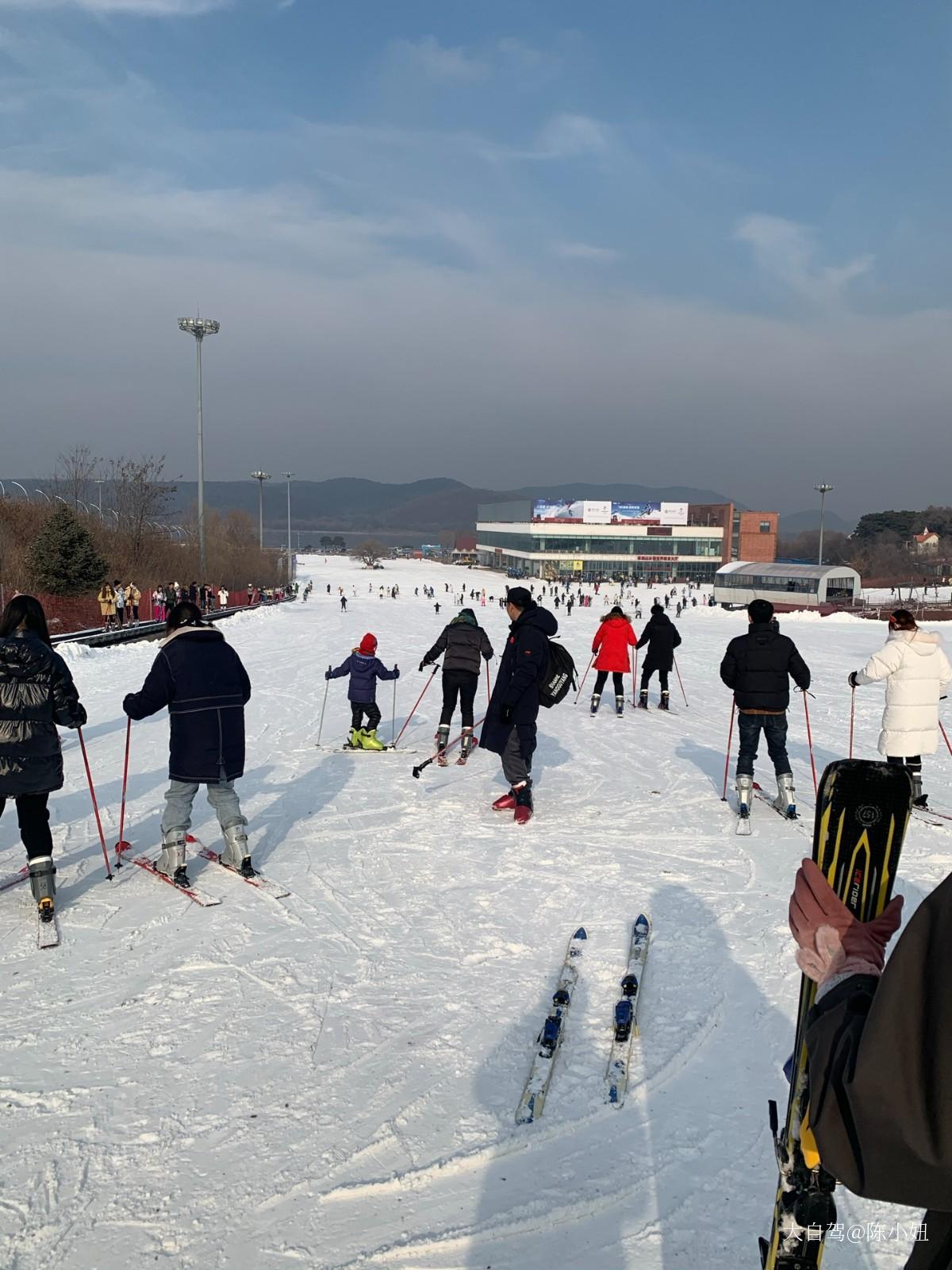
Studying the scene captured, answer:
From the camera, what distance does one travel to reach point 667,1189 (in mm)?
2865

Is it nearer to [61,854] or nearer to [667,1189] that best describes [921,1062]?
[667,1189]

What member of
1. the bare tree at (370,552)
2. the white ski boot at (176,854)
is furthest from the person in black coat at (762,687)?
the bare tree at (370,552)

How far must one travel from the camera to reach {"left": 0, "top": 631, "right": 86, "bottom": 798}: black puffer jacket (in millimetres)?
4781

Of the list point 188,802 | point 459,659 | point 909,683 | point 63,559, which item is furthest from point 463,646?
point 63,559

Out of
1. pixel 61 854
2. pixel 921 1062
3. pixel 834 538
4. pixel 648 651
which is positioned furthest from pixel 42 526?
pixel 834 538

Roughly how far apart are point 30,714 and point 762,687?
5.39 meters

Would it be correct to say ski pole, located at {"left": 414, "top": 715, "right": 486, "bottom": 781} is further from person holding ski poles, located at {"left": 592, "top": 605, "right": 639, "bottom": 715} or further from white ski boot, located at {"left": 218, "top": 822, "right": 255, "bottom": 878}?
white ski boot, located at {"left": 218, "top": 822, "right": 255, "bottom": 878}

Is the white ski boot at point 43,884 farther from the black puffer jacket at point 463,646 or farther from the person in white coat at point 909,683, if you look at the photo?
the person in white coat at point 909,683

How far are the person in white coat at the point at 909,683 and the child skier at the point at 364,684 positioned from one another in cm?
470

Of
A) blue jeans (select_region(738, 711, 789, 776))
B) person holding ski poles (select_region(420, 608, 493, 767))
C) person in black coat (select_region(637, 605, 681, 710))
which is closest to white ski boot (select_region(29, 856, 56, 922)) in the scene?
person holding ski poles (select_region(420, 608, 493, 767))

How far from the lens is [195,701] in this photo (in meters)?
5.25

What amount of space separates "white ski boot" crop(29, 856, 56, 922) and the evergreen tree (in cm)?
2632

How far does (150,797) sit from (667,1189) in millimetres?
6162

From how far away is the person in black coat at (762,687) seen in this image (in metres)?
7.04
